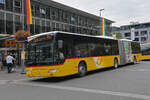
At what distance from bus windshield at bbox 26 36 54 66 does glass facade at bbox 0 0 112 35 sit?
1595cm

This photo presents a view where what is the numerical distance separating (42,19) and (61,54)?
71.5ft

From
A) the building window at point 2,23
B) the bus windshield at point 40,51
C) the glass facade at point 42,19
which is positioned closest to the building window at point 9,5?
the glass facade at point 42,19

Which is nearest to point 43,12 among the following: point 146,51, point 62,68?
point 146,51

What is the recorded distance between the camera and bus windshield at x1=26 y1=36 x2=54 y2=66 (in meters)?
10.1

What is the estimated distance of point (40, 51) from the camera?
10.4 metres

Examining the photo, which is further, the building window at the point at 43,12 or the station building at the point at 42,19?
the building window at the point at 43,12

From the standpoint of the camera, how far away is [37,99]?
21.0ft

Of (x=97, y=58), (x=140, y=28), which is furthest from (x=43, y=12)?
(x=140, y=28)

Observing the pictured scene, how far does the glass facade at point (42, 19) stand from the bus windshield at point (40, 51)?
15954 mm

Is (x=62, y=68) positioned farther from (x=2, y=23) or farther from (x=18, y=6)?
(x=18, y=6)

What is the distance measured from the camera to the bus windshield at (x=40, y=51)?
1011cm

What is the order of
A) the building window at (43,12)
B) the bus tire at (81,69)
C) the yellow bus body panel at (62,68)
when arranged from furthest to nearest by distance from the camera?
the building window at (43,12) → the bus tire at (81,69) → the yellow bus body panel at (62,68)

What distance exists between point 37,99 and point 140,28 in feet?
323

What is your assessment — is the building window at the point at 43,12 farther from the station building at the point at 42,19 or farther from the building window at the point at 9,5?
the building window at the point at 9,5
